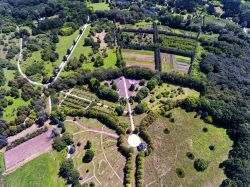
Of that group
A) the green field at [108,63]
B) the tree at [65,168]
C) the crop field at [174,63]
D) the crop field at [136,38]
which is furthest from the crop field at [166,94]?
the tree at [65,168]

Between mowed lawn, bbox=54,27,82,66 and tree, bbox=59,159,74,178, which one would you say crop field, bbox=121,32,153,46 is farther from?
tree, bbox=59,159,74,178

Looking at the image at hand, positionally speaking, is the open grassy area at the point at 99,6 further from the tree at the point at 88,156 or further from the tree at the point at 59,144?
the tree at the point at 88,156

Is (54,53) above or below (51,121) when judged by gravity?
above

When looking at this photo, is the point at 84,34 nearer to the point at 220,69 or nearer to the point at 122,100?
the point at 122,100

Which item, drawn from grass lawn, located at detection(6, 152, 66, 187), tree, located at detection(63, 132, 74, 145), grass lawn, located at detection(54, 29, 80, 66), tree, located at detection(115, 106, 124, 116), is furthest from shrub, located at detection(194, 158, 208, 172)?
grass lawn, located at detection(54, 29, 80, 66)

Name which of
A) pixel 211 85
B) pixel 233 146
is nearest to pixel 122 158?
pixel 233 146
